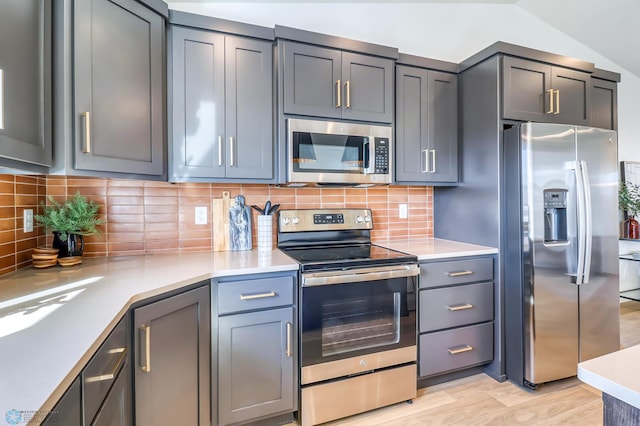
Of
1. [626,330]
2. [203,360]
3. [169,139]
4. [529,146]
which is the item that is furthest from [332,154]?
[626,330]

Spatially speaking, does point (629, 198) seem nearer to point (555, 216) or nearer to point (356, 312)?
point (555, 216)

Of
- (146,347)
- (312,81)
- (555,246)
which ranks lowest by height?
(146,347)

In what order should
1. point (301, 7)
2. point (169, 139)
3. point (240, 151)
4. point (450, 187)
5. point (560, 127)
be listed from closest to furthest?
point (169, 139)
point (240, 151)
point (560, 127)
point (301, 7)
point (450, 187)

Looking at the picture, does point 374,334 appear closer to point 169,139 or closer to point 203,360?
point 203,360

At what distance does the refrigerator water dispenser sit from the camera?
2027 mm

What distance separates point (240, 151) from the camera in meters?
1.90

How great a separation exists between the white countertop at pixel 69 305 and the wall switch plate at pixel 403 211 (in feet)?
3.95

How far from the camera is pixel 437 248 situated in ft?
7.27

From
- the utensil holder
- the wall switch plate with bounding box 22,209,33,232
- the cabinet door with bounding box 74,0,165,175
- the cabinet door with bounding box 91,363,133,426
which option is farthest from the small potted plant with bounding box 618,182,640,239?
the wall switch plate with bounding box 22,209,33,232

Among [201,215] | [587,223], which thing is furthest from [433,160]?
[201,215]

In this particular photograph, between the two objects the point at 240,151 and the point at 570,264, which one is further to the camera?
the point at 570,264

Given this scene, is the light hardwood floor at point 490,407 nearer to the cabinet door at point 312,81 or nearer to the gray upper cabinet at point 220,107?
the gray upper cabinet at point 220,107

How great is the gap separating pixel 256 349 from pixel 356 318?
1.90 ft

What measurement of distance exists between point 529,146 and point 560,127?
0.29 metres
